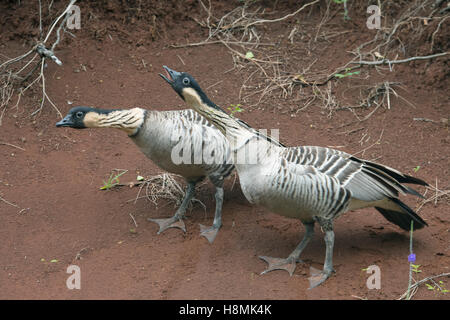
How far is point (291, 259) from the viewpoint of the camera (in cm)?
493

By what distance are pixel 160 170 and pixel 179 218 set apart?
Result: 89 centimetres

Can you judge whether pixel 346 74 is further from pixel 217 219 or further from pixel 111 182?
pixel 111 182

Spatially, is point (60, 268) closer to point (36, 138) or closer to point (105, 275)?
Result: point (105, 275)

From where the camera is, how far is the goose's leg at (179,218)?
5578mm

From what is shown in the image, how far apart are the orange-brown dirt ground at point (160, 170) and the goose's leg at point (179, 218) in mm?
94

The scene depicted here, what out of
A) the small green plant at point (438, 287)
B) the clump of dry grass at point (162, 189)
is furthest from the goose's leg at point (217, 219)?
the small green plant at point (438, 287)

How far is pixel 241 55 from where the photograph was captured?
317 inches

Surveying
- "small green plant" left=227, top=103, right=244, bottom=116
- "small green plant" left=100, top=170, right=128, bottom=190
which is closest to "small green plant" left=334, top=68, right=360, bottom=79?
"small green plant" left=227, top=103, right=244, bottom=116

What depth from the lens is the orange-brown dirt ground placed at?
4750mm

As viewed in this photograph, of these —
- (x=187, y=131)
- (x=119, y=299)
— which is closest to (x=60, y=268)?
(x=119, y=299)

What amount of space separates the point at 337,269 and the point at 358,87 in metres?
3.43

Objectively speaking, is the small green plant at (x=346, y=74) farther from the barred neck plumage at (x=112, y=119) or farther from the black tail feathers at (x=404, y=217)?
the barred neck plumage at (x=112, y=119)

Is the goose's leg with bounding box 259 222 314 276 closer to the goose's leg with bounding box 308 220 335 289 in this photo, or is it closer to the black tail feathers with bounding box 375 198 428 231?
the goose's leg with bounding box 308 220 335 289

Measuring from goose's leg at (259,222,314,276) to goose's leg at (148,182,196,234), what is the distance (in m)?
1.06
